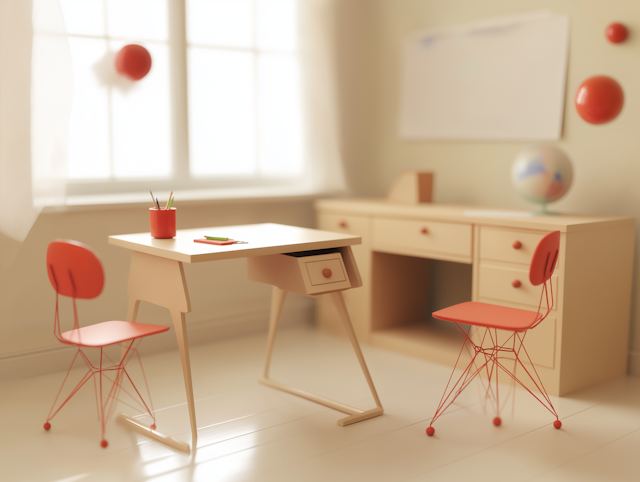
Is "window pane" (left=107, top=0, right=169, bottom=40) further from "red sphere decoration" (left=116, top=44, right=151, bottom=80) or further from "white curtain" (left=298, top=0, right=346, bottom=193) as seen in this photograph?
"white curtain" (left=298, top=0, right=346, bottom=193)

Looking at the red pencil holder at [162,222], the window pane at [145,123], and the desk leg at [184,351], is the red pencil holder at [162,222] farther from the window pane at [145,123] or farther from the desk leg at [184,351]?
the window pane at [145,123]

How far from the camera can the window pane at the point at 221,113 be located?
12.1 ft

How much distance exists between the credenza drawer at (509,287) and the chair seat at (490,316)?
34cm

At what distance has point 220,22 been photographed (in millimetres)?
3721

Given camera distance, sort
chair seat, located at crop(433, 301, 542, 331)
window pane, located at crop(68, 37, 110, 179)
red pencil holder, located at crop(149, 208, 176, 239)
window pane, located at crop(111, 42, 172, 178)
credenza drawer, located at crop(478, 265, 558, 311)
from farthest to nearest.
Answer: window pane, located at crop(111, 42, 172, 178)
window pane, located at crop(68, 37, 110, 179)
credenza drawer, located at crop(478, 265, 558, 311)
red pencil holder, located at crop(149, 208, 176, 239)
chair seat, located at crop(433, 301, 542, 331)

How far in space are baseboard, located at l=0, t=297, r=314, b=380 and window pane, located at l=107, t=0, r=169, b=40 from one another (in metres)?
1.49

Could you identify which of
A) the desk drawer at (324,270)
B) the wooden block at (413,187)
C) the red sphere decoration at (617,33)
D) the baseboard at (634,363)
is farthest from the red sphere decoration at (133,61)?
the baseboard at (634,363)

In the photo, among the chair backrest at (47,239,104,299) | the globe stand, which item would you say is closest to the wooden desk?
the chair backrest at (47,239,104,299)

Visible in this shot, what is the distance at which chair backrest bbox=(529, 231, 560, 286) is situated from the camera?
2.30 m

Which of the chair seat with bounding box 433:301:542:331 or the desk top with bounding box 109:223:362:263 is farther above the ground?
the desk top with bounding box 109:223:362:263

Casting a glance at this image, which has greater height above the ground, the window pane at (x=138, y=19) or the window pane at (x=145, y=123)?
the window pane at (x=138, y=19)

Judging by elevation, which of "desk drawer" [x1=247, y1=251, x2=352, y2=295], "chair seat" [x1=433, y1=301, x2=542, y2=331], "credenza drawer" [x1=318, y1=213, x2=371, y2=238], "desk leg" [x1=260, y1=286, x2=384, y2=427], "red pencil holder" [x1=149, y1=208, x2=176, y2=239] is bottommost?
"desk leg" [x1=260, y1=286, x2=384, y2=427]

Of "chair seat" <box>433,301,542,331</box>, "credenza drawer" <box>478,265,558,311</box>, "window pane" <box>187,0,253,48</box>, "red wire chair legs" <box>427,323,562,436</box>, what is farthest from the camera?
"window pane" <box>187,0,253,48</box>

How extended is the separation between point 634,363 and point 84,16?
3.06 m
